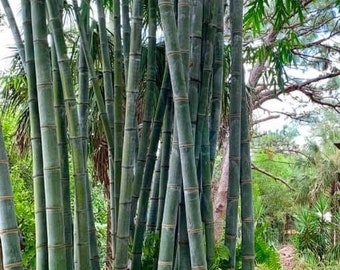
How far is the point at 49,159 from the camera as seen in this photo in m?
1.21

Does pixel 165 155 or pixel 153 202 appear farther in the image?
pixel 153 202

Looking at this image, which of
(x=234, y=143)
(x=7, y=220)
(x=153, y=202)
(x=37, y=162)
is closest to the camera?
(x=7, y=220)

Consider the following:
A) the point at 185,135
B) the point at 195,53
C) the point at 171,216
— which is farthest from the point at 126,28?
the point at 171,216

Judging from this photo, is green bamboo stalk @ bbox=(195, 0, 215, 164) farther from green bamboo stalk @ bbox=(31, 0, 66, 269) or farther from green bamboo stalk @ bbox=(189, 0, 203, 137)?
green bamboo stalk @ bbox=(31, 0, 66, 269)

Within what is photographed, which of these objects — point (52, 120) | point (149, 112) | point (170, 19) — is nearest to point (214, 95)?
point (149, 112)

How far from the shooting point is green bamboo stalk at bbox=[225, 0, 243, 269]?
1.44 m

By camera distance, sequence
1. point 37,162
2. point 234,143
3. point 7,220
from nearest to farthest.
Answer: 1. point 7,220
2. point 37,162
3. point 234,143

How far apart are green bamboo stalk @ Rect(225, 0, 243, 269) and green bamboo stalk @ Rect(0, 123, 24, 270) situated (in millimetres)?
595

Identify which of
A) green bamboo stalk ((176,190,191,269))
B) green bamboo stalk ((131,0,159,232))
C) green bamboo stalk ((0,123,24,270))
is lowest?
green bamboo stalk ((176,190,191,269))

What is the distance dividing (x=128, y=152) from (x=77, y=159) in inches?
5.6

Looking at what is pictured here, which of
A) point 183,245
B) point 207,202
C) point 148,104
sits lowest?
point 183,245

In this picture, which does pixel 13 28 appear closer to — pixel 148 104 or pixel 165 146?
pixel 148 104

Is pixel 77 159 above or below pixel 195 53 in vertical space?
below

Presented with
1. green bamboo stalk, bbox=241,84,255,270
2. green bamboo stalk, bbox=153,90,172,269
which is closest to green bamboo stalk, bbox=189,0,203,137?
green bamboo stalk, bbox=153,90,172,269
